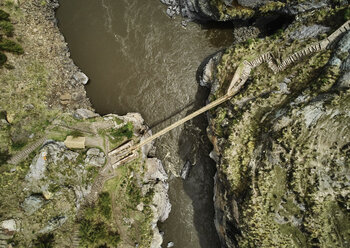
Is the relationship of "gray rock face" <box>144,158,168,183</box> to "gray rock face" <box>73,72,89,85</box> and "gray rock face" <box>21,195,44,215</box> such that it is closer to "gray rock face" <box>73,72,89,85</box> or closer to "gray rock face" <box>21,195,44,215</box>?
"gray rock face" <box>21,195,44,215</box>

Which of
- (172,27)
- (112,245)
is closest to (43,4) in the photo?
(172,27)

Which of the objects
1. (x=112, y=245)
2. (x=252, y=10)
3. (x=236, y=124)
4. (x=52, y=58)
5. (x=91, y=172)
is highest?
(x=52, y=58)

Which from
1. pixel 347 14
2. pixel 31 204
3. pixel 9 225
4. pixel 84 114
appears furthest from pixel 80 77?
pixel 347 14

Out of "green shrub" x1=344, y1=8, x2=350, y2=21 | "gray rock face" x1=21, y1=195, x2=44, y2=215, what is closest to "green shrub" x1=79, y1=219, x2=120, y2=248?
"gray rock face" x1=21, y1=195, x2=44, y2=215

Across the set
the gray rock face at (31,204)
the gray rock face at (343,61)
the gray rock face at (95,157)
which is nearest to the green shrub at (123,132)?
the gray rock face at (95,157)

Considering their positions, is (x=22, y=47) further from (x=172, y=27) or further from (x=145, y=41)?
(x=172, y=27)

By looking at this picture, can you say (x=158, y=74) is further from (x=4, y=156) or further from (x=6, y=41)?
(x=4, y=156)

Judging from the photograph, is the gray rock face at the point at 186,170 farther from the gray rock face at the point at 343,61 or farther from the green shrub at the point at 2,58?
the green shrub at the point at 2,58

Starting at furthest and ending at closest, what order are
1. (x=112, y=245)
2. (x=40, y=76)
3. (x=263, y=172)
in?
1. (x=40, y=76)
2. (x=112, y=245)
3. (x=263, y=172)
